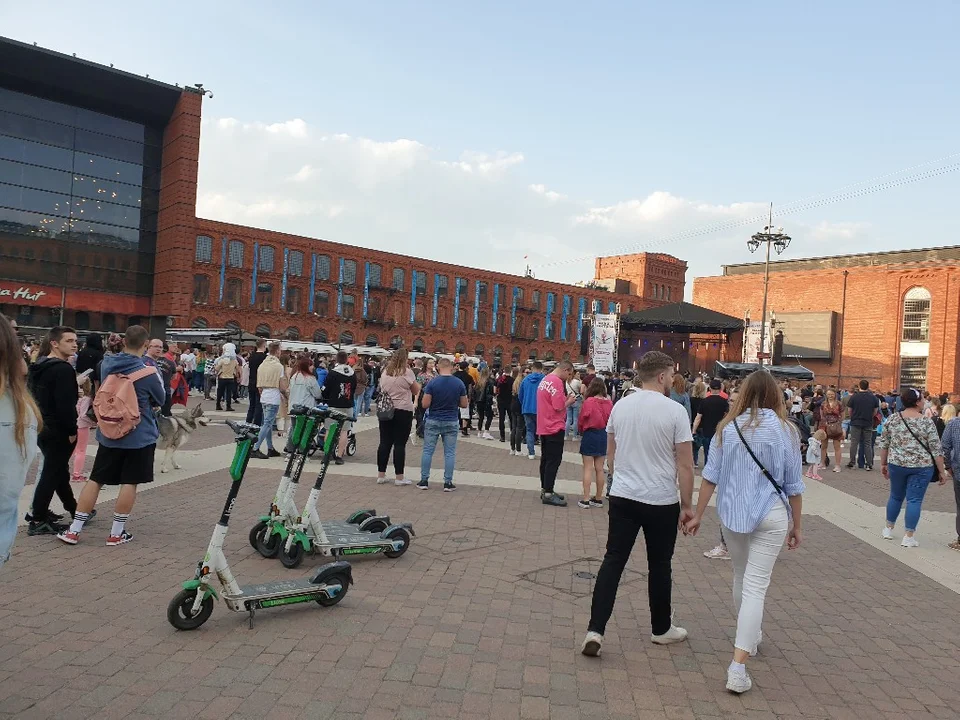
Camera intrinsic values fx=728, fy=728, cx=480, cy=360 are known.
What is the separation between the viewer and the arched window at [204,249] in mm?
51906

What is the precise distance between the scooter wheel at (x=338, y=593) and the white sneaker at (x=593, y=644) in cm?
171

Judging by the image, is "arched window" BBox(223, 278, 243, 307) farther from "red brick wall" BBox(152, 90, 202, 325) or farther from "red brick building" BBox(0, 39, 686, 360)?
"red brick wall" BBox(152, 90, 202, 325)

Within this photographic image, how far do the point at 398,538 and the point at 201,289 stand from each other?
50096 millimetres

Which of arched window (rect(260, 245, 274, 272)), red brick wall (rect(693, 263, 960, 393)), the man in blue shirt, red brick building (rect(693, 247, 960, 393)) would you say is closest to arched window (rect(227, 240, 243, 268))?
arched window (rect(260, 245, 274, 272))

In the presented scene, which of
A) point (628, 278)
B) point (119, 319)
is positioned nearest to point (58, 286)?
point (119, 319)

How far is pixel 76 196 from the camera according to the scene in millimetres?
42094

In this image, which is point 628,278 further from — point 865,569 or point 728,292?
point 865,569

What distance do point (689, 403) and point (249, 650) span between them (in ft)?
35.8

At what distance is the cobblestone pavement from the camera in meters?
3.67

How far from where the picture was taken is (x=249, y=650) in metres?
4.18

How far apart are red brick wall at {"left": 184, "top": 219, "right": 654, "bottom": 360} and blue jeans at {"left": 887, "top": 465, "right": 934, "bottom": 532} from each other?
131 feet

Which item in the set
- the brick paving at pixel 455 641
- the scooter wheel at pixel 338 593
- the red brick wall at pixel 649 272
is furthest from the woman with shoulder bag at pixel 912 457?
→ the red brick wall at pixel 649 272

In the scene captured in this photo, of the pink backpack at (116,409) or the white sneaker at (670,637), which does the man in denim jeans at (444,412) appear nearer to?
the pink backpack at (116,409)

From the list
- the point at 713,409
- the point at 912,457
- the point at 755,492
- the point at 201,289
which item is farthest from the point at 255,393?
the point at 201,289
